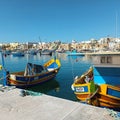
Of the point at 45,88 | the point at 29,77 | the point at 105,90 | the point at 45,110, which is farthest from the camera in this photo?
the point at 45,88

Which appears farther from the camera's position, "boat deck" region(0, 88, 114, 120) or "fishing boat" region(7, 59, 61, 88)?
"fishing boat" region(7, 59, 61, 88)

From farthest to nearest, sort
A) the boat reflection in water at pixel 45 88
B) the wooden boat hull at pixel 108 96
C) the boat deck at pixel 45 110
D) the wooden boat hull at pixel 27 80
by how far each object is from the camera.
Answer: the boat reflection in water at pixel 45 88 < the wooden boat hull at pixel 27 80 < the wooden boat hull at pixel 108 96 < the boat deck at pixel 45 110

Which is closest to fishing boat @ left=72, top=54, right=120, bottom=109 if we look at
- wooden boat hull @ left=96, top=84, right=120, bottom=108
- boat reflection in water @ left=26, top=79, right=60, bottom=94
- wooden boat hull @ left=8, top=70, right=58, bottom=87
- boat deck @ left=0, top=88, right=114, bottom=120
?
wooden boat hull @ left=96, top=84, right=120, bottom=108

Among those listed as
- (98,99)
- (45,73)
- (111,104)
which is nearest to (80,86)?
(98,99)

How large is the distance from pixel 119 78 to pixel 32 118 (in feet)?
24.5

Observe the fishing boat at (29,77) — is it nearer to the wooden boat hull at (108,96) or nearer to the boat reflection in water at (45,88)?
the boat reflection in water at (45,88)

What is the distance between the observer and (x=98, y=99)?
9.95 meters

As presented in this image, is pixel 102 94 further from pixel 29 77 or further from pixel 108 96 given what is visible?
pixel 29 77

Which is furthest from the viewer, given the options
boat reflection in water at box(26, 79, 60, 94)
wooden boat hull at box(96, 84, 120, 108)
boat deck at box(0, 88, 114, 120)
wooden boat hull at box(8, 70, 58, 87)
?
boat reflection in water at box(26, 79, 60, 94)

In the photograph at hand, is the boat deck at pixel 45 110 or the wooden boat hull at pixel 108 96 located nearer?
the boat deck at pixel 45 110

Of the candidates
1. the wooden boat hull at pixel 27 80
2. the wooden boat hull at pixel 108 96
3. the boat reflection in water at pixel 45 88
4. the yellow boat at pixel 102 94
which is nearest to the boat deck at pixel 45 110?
the yellow boat at pixel 102 94

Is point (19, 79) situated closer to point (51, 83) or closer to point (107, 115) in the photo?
point (51, 83)

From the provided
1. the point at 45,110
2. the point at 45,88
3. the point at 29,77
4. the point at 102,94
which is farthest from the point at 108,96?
the point at 29,77

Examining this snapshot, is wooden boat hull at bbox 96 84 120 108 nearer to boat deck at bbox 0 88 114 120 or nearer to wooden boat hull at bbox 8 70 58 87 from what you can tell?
boat deck at bbox 0 88 114 120
